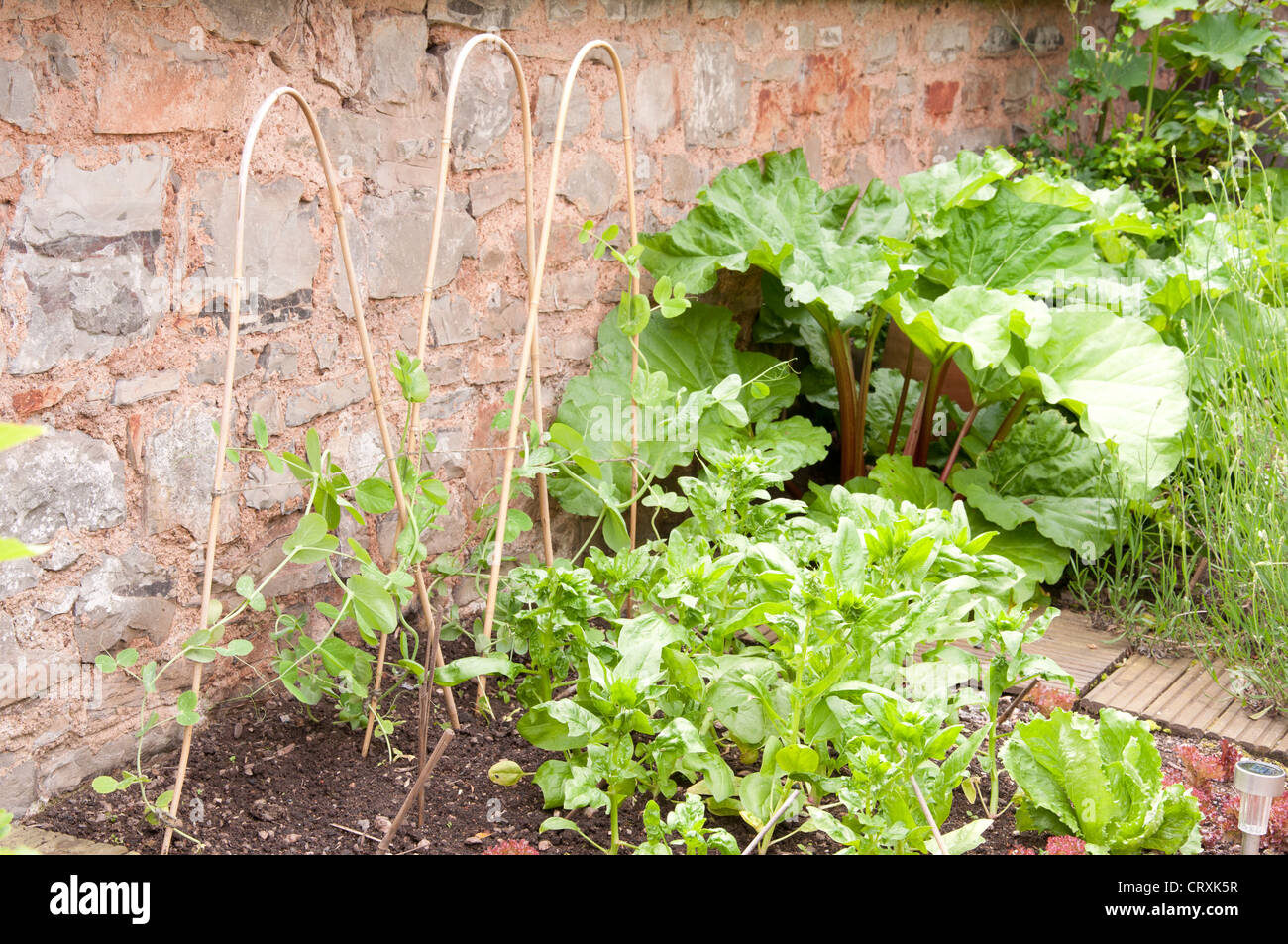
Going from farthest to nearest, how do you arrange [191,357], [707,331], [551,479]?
[707,331]
[551,479]
[191,357]

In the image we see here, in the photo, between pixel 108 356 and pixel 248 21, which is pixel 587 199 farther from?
pixel 108 356

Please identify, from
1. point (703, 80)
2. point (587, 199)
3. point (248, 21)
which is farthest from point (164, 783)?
point (703, 80)

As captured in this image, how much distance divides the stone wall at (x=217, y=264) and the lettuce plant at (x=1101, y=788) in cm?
138

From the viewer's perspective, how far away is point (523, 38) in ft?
9.18

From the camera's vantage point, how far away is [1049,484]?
3258 mm

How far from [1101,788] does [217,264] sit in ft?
5.87

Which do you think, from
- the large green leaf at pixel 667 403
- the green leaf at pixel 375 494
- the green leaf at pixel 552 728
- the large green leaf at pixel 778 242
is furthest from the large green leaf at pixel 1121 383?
the green leaf at pixel 375 494

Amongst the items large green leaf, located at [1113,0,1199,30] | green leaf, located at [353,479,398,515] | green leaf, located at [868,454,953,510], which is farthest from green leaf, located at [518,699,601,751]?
large green leaf, located at [1113,0,1199,30]

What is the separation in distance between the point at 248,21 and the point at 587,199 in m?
1.05

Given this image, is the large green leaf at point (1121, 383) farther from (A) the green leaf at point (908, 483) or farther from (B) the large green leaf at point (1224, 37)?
(B) the large green leaf at point (1224, 37)

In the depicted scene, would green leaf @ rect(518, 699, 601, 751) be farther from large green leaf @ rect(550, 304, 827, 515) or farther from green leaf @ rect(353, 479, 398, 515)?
large green leaf @ rect(550, 304, 827, 515)

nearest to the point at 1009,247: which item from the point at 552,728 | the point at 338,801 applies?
the point at 552,728

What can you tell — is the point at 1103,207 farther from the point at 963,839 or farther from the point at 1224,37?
the point at 963,839

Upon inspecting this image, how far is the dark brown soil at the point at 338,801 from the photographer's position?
2.00m
